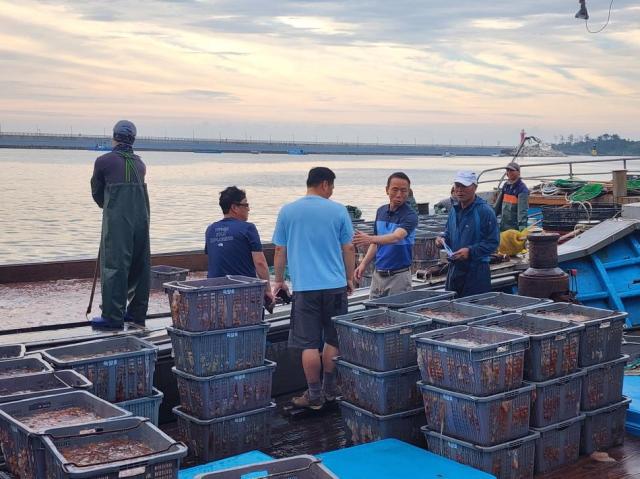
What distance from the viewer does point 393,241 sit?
22.6 ft

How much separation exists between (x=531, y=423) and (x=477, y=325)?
762 mm

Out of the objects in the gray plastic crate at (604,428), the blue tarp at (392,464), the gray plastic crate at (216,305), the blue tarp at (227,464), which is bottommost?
the gray plastic crate at (604,428)

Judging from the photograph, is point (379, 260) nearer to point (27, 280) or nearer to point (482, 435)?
point (482, 435)

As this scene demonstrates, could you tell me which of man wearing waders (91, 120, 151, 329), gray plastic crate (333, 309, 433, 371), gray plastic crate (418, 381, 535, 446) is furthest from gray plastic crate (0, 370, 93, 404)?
gray plastic crate (418, 381, 535, 446)

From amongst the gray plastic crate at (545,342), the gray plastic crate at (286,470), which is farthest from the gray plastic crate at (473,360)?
the gray plastic crate at (286,470)

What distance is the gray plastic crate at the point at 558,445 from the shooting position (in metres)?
5.38

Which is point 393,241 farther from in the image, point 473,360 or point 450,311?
point 473,360

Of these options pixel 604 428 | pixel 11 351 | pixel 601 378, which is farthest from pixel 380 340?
pixel 11 351

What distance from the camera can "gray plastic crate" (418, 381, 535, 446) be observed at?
4.96 meters

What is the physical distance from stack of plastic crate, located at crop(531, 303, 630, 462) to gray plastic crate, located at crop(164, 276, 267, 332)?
7.13 ft

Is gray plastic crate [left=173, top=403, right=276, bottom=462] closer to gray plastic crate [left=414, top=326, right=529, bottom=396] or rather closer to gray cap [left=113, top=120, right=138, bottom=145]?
gray plastic crate [left=414, top=326, right=529, bottom=396]

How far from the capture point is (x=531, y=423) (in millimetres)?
5391

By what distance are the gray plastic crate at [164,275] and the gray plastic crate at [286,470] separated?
6708 millimetres

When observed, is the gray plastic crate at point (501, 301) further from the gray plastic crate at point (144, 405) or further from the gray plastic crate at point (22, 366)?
the gray plastic crate at point (22, 366)
